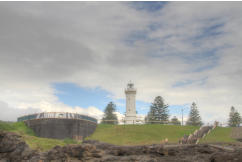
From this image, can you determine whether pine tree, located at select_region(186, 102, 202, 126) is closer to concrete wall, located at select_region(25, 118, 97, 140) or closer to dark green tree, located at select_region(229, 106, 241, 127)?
dark green tree, located at select_region(229, 106, 241, 127)

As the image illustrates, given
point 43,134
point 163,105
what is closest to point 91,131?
point 43,134

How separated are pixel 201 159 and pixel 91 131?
39124 mm

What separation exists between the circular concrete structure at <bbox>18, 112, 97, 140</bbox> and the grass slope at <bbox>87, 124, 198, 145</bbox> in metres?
2.66

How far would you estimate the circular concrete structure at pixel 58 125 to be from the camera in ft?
139

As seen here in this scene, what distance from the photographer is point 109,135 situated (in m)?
42.9

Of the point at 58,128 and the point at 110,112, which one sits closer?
the point at 58,128

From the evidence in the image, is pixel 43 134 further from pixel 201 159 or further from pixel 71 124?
pixel 201 159

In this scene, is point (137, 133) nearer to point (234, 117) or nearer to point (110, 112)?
point (110, 112)

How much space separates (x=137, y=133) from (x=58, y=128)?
14105 mm

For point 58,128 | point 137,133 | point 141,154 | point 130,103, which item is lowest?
point 137,133

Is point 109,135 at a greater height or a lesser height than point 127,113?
lesser

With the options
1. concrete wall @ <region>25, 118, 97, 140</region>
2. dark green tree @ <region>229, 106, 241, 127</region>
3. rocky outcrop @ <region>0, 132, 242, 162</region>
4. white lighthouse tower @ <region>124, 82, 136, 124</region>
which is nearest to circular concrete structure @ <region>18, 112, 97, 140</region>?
concrete wall @ <region>25, 118, 97, 140</region>

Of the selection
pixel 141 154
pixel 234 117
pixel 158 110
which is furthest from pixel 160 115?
pixel 141 154

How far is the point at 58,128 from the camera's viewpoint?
140ft
